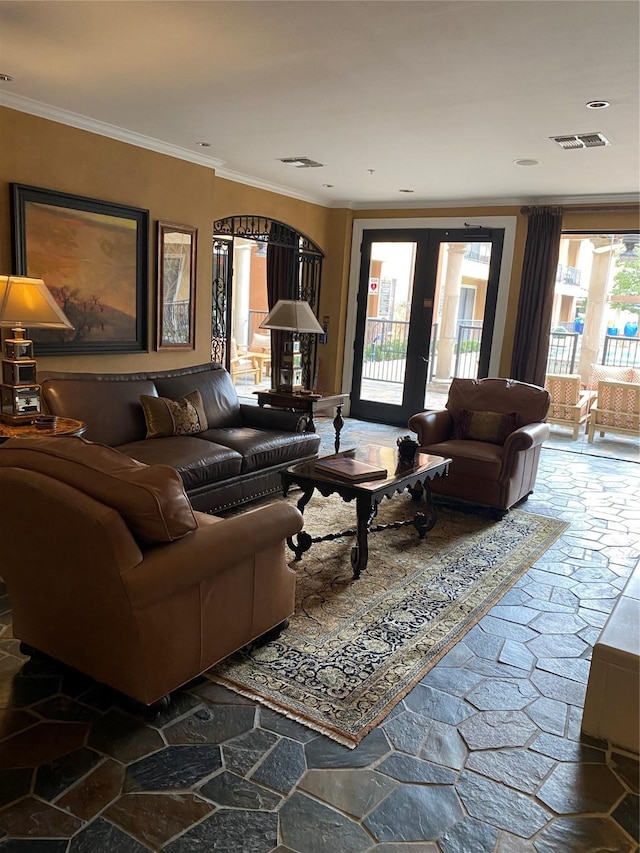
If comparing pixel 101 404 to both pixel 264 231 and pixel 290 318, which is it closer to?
pixel 290 318

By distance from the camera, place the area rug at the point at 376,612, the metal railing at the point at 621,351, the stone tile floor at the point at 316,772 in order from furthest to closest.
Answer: the metal railing at the point at 621,351 → the area rug at the point at 376,612 → the stone tile floor at the point at 316,772

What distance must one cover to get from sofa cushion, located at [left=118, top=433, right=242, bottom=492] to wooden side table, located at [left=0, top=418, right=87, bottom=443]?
332 millimetres

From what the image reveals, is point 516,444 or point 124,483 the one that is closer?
point 124,483

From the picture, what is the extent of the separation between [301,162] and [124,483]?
4747 mm

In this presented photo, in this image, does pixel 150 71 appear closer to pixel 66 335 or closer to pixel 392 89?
pixel 392 89

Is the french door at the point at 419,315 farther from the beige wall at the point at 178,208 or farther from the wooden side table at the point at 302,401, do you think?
the wooden side table at the point at 302,401

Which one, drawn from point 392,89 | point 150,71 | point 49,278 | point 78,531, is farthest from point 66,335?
point 78,531

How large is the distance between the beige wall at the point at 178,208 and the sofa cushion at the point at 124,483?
3.02m

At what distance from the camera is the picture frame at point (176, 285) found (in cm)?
584

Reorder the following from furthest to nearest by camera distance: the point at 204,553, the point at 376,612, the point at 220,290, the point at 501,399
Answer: the point at 220,290 → the point at 501,399 → the point at 376,612 → the point at 204,553

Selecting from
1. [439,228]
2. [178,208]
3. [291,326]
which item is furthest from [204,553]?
[439,228]

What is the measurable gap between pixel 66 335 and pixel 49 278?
0.45m

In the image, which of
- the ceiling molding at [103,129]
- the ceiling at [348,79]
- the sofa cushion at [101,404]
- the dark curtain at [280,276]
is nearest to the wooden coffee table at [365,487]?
the sofa cushion at [101,404]

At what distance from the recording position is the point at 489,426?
5.09 m
